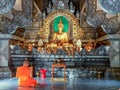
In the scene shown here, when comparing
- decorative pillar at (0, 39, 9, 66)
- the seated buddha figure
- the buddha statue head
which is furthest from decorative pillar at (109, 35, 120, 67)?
the buddha statue head

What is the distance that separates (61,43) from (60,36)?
2.03 ft

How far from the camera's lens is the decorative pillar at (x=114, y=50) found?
1562cm

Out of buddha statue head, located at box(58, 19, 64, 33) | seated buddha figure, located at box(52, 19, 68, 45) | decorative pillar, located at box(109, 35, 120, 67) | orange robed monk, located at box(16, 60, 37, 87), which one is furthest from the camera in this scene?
→ buddha statue head, located at box(58, 19, 64, 33)

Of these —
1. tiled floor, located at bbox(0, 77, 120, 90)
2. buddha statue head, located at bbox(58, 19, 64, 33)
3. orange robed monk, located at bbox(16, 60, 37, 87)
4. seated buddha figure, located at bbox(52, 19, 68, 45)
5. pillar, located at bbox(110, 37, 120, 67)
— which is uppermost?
buddha statue head, located at bbox(58, 19, 64, 33)

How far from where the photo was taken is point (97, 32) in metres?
20.0

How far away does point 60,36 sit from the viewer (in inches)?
790

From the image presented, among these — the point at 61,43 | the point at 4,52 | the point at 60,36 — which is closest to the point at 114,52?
the point at 61,43

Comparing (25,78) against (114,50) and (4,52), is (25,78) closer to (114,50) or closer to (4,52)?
(4,52)

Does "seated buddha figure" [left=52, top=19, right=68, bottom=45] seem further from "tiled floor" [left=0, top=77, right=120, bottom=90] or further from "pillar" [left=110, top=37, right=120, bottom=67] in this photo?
"tiled floor" [left=0, top=77, right=120, bottom=90]

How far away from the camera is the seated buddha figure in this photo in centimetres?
1975

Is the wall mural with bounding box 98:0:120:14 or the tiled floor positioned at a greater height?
the wall mural with bounding box 98:0:120:14

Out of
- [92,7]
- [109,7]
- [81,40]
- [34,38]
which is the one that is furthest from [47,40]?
[109,7]

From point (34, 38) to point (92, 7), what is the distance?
576 cm

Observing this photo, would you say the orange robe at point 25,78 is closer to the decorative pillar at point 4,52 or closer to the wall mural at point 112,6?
the wall mural at point 112,6
